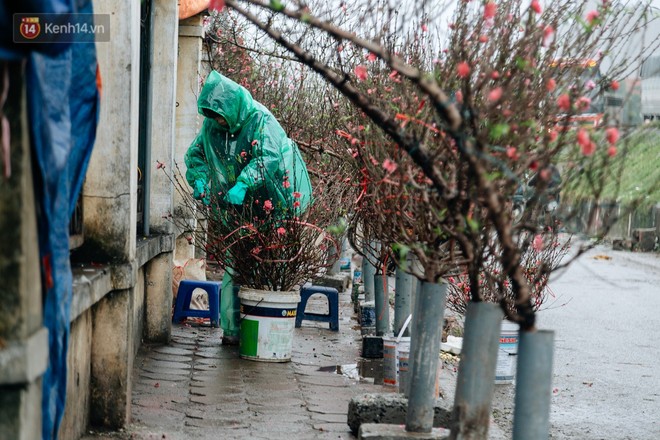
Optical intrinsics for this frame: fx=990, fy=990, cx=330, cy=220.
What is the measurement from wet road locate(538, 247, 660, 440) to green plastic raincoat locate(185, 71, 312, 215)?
2.60m

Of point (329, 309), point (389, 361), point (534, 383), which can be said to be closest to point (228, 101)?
point (389, 361)

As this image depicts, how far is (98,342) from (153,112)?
10.4 feet

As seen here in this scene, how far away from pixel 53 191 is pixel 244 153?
4492 millimetres

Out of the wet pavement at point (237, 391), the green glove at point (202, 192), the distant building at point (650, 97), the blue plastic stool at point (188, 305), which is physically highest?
the distant building at point (650, 97)

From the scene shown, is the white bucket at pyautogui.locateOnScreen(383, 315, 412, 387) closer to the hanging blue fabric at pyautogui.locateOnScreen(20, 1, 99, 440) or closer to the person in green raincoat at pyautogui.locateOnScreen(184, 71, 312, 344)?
the person in green raincoat at pyautogui.locateOnScreen(184, 71, 312, 344)

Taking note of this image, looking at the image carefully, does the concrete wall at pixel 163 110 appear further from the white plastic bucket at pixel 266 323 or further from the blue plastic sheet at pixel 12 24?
the blue plastic sheet at pixel 12 24

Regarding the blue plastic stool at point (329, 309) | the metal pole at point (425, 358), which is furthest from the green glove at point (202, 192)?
the metal pole at point (425, 358)

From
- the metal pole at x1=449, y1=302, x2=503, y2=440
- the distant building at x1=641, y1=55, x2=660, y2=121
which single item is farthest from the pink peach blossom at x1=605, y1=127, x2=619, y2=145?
the distant building at x1=641, y1=55, x2=660, y2=121

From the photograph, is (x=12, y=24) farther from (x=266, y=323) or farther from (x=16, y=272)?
(x=266, y=323)

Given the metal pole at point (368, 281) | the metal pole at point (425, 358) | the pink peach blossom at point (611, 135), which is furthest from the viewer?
the metal pole at point (368, 281)

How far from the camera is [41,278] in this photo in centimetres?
316

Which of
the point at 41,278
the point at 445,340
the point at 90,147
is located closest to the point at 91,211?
the point at 90,147

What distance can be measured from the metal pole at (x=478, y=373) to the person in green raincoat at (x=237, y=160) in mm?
3790

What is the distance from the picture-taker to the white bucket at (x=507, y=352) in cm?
731
